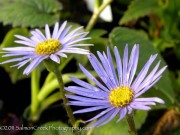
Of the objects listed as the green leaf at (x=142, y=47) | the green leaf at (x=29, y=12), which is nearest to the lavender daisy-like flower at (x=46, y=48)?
the green leaf at (x=142, y=47)

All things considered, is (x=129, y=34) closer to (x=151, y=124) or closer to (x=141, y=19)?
(x=151, y=124)

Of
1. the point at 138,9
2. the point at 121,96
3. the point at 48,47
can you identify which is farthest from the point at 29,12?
the point at 121,96

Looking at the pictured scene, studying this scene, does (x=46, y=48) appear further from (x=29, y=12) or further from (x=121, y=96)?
(x=29, y=12)

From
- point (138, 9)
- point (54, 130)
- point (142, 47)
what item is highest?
point (138, 9)

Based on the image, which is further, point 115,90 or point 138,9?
point 138,9

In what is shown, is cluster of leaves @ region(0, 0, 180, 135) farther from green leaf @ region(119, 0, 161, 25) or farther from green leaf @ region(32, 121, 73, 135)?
green leaf @ region(32, 121, 73, 135)

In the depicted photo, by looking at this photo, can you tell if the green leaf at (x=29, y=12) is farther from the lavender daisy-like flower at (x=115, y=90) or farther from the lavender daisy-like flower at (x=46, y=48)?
the lavender daisy-like flower at (x=115, y=90)

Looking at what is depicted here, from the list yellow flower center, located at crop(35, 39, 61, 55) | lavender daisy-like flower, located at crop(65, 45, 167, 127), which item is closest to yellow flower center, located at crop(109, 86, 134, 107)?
lavender daisy-like flower, located at crop(65, 45, 167, 127)

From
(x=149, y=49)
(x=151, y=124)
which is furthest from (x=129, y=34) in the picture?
(x=151, y=124)
